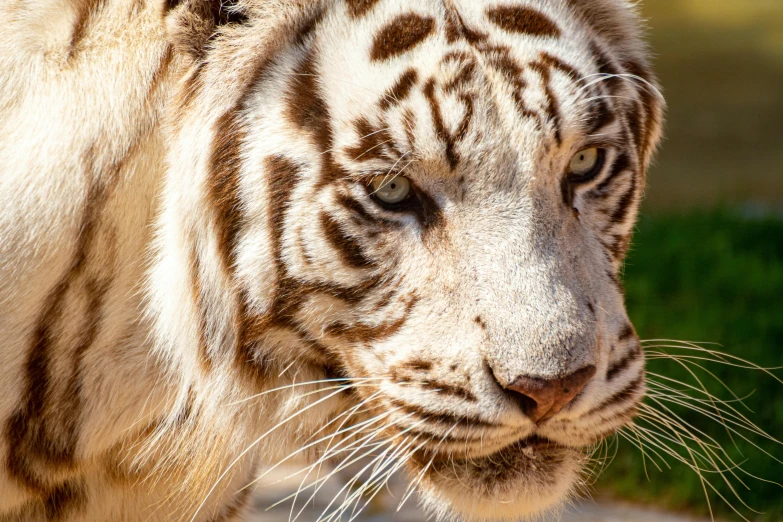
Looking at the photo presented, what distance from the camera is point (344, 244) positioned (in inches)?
52.8

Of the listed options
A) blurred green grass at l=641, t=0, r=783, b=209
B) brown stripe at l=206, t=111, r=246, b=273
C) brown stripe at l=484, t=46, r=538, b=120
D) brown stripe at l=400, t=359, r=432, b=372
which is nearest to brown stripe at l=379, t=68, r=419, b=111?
brown stripe at l=484, t=46, r=538, b=120

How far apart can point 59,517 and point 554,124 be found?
1.01 meters

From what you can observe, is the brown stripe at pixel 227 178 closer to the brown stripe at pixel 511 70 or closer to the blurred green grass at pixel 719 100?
the brown stripe at pixel 511 70

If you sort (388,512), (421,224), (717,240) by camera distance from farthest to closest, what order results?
(717,240)
(388,512)
(421,224)

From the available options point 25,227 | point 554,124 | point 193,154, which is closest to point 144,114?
point 193,154

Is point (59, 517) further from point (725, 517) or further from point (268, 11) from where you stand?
point (725, 517)

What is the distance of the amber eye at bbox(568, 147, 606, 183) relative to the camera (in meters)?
1.41

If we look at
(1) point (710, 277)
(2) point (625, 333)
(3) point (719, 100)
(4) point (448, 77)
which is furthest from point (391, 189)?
(3) point (719, 100)

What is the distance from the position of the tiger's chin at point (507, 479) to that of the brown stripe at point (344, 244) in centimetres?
30

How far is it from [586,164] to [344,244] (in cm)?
39

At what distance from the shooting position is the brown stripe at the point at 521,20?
4.53 feet

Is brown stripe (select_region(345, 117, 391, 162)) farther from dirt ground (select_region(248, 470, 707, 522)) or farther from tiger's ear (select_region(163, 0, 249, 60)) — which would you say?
dirt ground (select_region(248, 470, 707, 522))

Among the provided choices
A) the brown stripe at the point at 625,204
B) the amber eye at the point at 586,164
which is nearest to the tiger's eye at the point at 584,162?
the amber eye at the point at 586,164

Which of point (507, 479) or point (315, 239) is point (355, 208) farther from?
point (507, 479)
